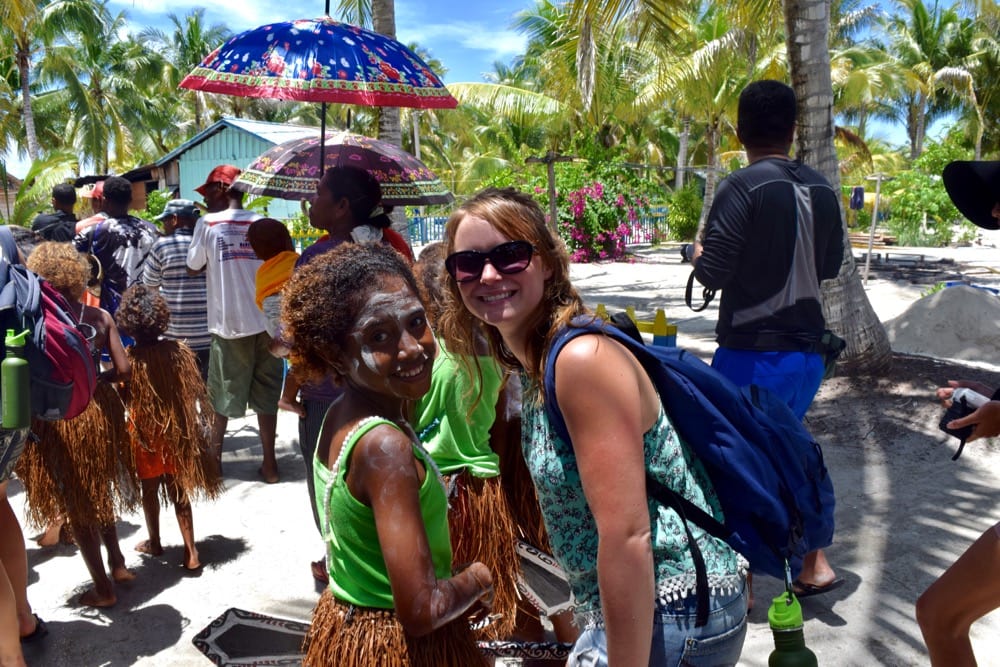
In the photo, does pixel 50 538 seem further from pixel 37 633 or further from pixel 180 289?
pixel 180 289

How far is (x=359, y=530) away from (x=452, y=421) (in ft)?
4.09

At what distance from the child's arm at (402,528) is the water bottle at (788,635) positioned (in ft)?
2.27

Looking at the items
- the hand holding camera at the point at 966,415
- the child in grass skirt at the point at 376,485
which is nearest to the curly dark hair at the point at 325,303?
the child in grass skirt at the point at 376,485

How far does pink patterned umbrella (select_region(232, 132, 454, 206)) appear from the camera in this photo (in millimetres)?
5270

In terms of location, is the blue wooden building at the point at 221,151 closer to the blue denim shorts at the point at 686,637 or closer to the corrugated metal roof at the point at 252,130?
the corrugated metal roof at the point at 252,130

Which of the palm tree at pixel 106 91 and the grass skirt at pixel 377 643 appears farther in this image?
the palm tree at pixel 106 91

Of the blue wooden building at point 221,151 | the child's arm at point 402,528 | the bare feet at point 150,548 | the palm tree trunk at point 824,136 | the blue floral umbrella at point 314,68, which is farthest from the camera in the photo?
the blue wooden building at point 221,151

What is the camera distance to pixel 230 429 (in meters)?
6.95

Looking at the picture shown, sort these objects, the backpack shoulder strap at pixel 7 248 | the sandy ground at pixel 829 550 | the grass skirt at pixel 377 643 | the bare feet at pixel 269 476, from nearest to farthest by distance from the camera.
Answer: the grass skirt at pixel 377 643 < the backpack shoulder strap at pixel 7 248 < the sandy ground at pixel 829 550 < the bare feet at pixel 269 476

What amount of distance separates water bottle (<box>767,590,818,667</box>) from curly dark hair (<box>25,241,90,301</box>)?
10.9 ft

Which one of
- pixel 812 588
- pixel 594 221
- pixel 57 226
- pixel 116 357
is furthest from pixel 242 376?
pixel 594 221

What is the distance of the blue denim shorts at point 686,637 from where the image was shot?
163 cm

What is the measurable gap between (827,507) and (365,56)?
137 inches

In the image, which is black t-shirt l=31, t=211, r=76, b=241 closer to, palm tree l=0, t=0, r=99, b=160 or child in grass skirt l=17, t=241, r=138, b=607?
child in grass skirt l=17, t=241, r=138, b=607
